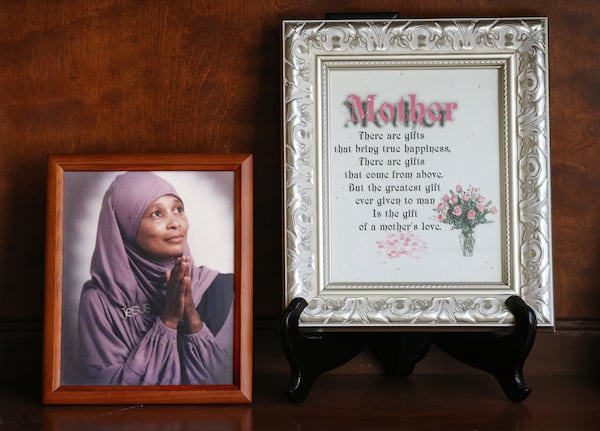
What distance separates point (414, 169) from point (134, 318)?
496mm

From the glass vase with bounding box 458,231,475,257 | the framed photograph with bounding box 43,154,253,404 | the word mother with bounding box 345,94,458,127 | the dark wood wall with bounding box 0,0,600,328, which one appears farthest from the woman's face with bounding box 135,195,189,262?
the glass vase with bounding box 458,231,475,257

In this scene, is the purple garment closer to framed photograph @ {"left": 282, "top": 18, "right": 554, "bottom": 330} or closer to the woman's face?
the woman's face

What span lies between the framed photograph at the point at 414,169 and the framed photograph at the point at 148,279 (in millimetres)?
98

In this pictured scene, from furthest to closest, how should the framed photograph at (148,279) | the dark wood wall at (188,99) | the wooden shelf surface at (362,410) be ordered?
1. the dark wood wall at (188,99)
2. the framed photograph at (148,279)
3. the wooden shelf surface at (362,410)

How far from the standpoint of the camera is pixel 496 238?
101 centimetres

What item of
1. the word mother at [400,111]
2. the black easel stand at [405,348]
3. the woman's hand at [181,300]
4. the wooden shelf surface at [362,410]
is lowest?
the wooden shelf surface at [362,410]

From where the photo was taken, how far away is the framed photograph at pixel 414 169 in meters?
1.00

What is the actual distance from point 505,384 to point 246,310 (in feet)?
1.33

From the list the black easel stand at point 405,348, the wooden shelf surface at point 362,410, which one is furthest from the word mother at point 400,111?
the wooden shelf surface at point 362,410

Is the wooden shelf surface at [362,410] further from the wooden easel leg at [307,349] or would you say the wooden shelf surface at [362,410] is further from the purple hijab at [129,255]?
the purple hijab at [129,255]

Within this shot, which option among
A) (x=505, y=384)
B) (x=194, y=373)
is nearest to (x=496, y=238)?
(x=505, y=384)

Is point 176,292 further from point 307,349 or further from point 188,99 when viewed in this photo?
point 188,99

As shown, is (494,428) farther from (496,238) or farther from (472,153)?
(472,153)

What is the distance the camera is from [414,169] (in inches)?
40.3
